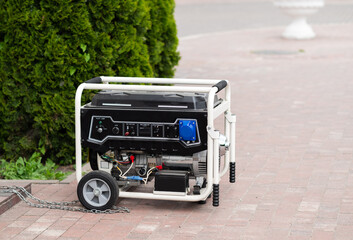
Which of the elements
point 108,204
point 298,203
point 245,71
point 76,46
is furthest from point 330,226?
point 245,71

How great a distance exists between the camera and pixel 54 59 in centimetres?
751

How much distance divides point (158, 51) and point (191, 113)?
3850mm

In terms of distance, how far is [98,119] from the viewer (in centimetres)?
596

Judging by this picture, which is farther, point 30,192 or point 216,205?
point 30,192

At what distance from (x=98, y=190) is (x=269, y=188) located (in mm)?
1629

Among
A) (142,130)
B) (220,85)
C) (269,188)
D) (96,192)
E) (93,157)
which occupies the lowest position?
(269,188)

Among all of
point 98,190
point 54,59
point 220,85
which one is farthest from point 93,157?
point 54,59

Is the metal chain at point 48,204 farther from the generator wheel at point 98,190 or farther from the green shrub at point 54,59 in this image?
the green shrub at point 54,59

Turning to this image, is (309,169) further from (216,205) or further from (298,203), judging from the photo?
(216,205)

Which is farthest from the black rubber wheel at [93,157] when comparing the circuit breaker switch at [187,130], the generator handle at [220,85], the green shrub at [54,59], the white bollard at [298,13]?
the white bollard at [298,13]

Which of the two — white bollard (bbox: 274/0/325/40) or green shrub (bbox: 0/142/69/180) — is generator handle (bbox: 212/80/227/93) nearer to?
green shrub (bbox: 0/142/69/180)

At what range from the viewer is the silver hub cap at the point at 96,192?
602 centimetres

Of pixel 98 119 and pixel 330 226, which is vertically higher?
pixel 98 119

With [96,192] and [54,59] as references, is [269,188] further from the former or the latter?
[54,59]
